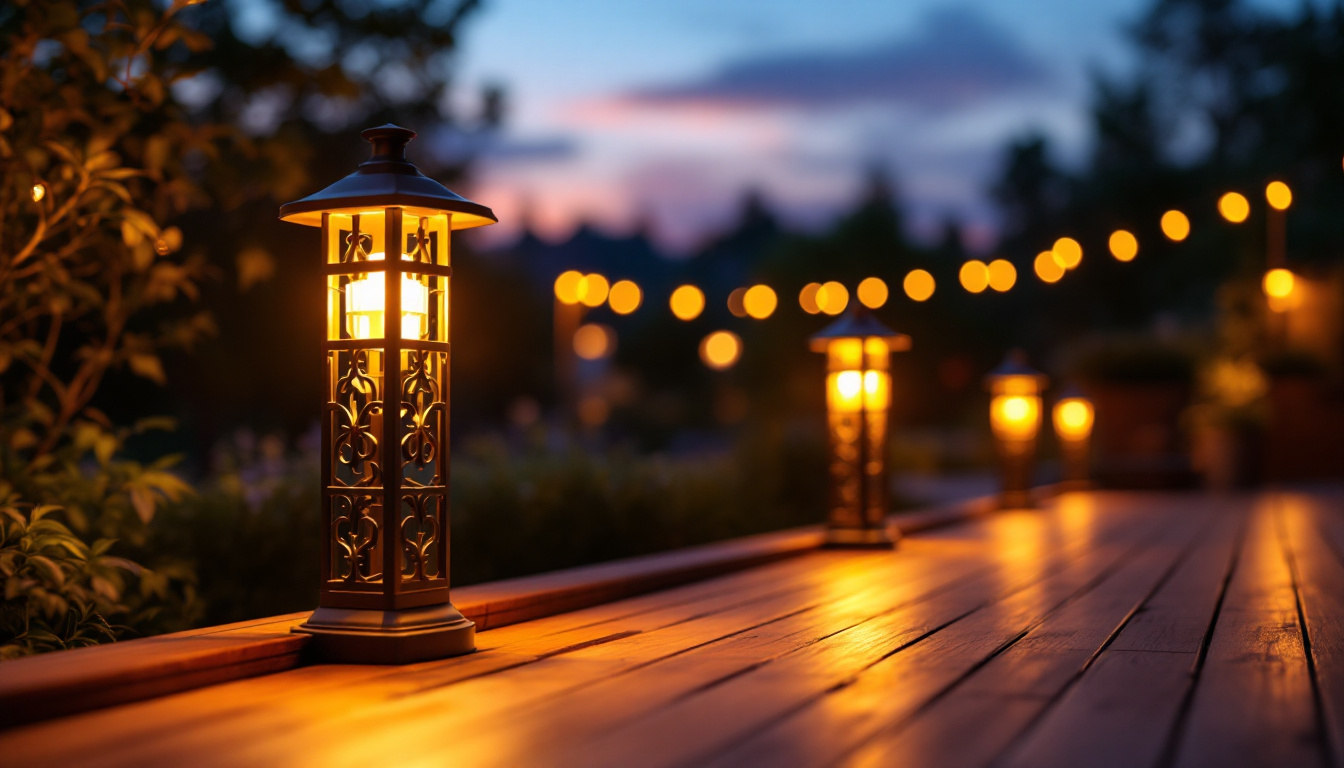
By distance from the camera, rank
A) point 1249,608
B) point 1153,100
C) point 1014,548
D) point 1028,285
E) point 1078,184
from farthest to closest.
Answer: point 1028,285 < point 1078,184 < point 1153,100 < point 1014,548 < point 1249,608

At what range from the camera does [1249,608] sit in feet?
17.1

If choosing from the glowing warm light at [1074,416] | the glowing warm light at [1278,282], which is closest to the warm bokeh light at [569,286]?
the glowing warm light at [1074,416]

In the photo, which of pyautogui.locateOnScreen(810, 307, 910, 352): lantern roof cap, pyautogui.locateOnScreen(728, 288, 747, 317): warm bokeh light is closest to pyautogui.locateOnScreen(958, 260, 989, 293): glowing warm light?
pyautogui.locateOnScreen(728, 288, 747, 317): warm bokeh light

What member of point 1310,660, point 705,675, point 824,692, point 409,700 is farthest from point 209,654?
point 1310,660

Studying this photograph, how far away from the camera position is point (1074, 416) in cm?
1627

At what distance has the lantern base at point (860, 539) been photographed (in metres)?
8.29

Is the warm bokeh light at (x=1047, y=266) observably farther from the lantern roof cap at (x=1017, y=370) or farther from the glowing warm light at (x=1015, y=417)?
the glowing warm light at (x=1015, y=417)

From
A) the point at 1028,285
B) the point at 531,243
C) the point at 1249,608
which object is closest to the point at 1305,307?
the point at 1249,608

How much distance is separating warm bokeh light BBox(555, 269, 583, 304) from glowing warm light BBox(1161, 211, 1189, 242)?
1034 cm

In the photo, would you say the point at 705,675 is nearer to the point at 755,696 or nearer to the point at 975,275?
the point at 755,696

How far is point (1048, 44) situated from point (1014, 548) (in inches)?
1618

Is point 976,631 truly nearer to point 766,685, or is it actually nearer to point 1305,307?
point 766,685

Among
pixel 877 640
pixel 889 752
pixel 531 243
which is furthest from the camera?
pixel 531 243

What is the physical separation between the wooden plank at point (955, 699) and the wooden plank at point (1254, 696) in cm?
38
